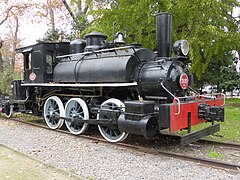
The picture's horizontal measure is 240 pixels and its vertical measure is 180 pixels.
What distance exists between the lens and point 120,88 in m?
6.41

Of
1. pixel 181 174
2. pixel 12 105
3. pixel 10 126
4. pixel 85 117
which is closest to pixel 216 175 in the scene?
pixel 181 174

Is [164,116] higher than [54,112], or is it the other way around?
[164,116]

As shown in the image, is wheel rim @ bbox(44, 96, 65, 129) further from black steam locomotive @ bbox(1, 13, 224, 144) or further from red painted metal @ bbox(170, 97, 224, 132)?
red painted metal @ bbox(170, 97, 224, 132)

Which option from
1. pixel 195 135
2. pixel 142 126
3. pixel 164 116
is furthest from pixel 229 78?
pixel 142 126

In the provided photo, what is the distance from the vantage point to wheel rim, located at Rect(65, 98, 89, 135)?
7008 millimetres

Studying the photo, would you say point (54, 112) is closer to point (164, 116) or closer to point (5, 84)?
point (164, 116)

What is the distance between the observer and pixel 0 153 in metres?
5.33

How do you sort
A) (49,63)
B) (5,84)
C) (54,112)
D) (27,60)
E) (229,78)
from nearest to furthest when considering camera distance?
(54,112)
(49,63)
(27,60)
(5,84)
(229,78)

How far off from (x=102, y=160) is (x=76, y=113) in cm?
250

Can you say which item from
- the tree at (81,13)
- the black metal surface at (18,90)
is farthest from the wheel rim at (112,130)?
the tree at (81,13)

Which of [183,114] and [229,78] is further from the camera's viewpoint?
[229,78]

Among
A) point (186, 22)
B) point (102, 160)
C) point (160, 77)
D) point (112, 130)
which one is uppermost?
point (186, 22)

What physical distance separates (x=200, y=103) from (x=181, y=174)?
1975 millimetres

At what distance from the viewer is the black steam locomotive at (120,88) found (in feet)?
17.2
